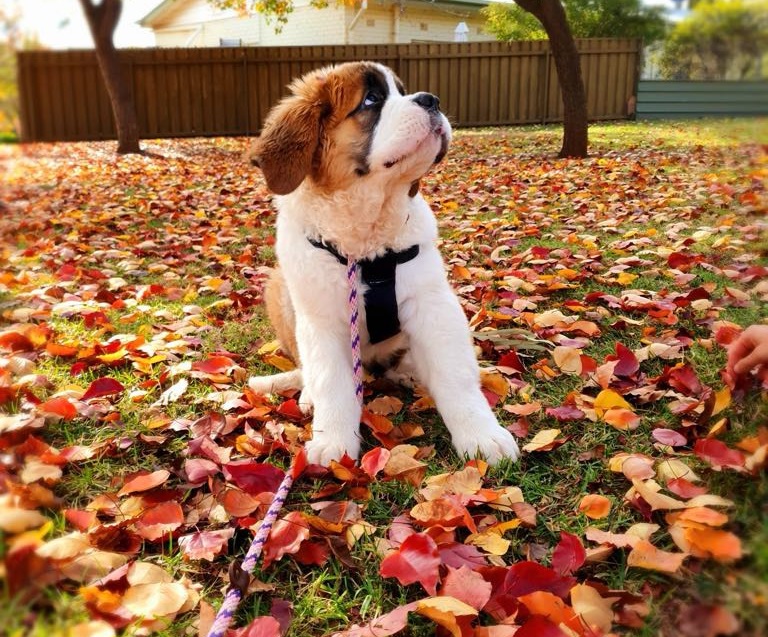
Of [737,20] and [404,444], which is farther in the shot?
[404,444]

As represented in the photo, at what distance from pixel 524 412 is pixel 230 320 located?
221cm

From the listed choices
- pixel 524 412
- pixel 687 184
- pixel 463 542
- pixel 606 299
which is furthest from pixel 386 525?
pixel 687 184

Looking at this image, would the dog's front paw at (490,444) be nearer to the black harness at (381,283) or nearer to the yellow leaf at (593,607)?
the black harness at (381,283)

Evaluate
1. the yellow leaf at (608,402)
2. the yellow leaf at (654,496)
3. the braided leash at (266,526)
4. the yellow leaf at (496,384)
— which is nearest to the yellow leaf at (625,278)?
the yellow leaf at (496,384)

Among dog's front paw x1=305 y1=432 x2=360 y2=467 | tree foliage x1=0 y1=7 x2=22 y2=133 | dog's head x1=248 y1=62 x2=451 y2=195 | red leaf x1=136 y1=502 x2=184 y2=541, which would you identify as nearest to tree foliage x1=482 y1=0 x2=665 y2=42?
dog's head x1=248 y1=62 x2=451 y2=195

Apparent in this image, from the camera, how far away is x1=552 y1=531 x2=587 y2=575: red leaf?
1679 mm

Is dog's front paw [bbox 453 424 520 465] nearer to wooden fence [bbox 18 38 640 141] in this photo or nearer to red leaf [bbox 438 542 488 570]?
red leaf [bbox 438 542 488 570]

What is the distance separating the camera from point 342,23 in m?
7.51

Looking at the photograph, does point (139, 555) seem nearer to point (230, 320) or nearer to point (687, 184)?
point (230, 320)

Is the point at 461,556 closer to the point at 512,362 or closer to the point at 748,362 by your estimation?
the point at 748,362

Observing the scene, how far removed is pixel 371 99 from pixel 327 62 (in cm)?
975

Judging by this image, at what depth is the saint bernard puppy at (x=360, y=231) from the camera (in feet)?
8.46

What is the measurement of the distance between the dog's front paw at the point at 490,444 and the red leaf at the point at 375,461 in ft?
0.97

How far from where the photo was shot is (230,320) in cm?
410
